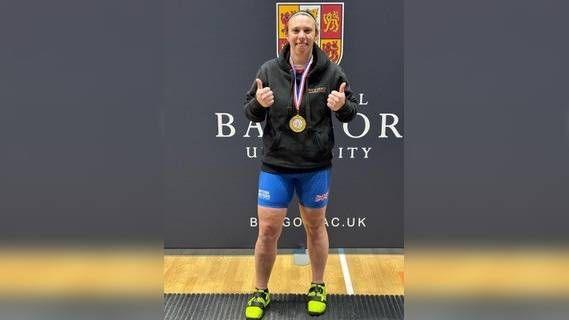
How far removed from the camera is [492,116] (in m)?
0.81

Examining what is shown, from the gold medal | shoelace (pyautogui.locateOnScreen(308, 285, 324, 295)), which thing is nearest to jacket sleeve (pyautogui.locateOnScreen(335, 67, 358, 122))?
the gold medal

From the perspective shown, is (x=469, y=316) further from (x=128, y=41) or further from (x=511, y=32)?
(x=128, y=41)

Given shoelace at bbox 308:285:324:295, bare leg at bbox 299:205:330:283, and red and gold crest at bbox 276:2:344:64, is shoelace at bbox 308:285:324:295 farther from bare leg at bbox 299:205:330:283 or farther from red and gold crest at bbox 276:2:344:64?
red and gold crest at bbox 276:2:344:64

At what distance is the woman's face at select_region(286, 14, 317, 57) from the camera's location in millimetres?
2025

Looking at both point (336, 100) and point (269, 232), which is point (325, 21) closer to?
point (336, 100)

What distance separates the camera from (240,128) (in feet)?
10.2

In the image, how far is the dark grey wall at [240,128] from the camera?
304cm

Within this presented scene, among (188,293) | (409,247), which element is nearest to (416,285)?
(409,247)

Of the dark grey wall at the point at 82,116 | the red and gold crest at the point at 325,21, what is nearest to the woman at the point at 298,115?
the red and gold crest at the point at 325,21

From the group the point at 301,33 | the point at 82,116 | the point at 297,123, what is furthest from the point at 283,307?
the point at 82,116

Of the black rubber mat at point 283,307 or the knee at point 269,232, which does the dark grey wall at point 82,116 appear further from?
the black rubber mat at point 283,307

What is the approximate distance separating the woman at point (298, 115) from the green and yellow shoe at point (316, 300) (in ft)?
1.28

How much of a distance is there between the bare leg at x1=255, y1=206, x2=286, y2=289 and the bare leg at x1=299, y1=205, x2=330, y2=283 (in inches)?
4.6

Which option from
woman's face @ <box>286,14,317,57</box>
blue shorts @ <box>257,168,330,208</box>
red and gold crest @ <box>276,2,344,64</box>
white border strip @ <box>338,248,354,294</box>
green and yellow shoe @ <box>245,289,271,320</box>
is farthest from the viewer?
red and gold crest @ <box>276,2,344,64</box>
